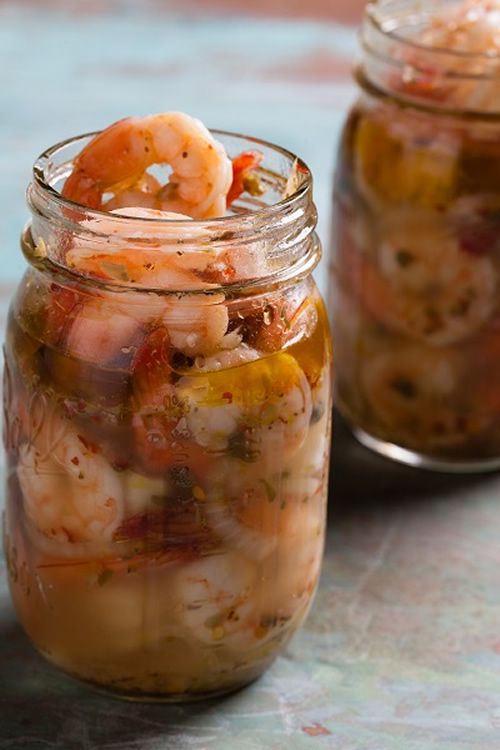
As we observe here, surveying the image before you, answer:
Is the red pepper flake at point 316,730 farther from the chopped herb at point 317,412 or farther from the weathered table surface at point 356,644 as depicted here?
the chopped herb at point 317,412

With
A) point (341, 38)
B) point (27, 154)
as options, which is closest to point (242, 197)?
point (27, 154)

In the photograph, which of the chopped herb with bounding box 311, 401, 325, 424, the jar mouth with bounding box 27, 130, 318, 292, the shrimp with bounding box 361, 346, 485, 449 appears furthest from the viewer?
the shrimp with bounding box 361, 346, 485, 449

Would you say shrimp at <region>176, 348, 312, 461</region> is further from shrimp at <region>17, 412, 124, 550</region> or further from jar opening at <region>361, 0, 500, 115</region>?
jar opening at <region>361, 0, 500, 115</region>

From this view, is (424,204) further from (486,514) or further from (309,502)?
(309,502)

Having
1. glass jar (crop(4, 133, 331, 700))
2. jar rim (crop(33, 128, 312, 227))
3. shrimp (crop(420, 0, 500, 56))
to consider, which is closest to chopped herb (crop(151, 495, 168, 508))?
glass jar (crop(4, 133, 331, 700))

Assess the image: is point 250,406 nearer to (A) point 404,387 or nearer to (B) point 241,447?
(B) point 241,447

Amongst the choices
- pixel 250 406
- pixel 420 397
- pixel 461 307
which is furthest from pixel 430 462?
pixel 250 406

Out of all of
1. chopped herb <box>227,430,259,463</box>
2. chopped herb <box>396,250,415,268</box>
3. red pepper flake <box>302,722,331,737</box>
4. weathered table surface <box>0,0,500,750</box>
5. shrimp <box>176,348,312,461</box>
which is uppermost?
shrimp <box>176,348,312,461</box>
